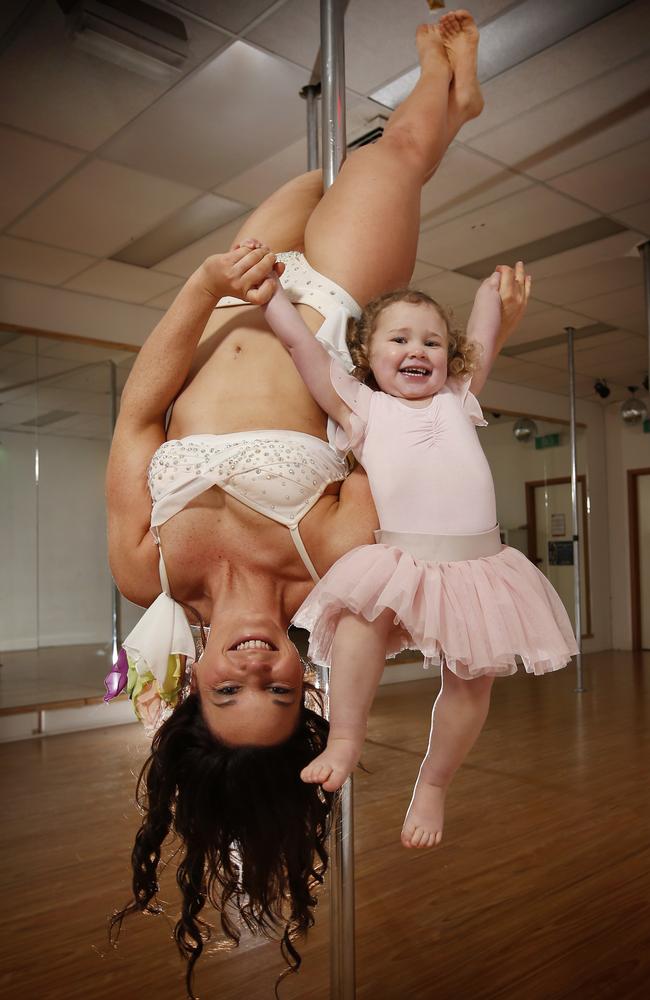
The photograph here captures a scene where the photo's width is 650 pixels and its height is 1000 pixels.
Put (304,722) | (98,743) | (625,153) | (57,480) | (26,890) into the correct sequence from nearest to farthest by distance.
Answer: (304,722) → (26,890) → (625,153) → (98,743) → (57,480)

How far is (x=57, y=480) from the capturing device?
18.8 feet

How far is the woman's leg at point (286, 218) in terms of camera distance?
1.56 metres

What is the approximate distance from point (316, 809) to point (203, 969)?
5.23 ft

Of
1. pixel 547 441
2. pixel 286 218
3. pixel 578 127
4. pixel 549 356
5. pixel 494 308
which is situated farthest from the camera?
pixel 547 441

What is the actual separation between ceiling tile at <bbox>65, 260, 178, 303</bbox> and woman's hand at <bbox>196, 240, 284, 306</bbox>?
4.54 m

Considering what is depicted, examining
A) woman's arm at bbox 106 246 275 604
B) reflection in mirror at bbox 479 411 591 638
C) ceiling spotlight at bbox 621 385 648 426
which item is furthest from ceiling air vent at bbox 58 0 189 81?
ceiling spotlight at bbox 621 385 648 426

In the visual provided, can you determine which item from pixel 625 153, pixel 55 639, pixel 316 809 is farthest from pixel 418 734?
pixel 316 809

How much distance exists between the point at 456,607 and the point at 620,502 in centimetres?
1030

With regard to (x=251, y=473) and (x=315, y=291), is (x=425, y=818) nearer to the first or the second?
(x=251, y=473)

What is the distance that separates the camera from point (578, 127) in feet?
13.2

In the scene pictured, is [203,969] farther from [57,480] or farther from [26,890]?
[57,480]

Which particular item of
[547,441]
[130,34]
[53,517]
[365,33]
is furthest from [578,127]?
[547,441]

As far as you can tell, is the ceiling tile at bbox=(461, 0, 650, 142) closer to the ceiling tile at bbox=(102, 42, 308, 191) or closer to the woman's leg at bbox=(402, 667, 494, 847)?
the ceiling tile at bbox=(102, 42, 308, 191)

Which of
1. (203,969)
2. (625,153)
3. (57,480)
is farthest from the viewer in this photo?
(57,480)
